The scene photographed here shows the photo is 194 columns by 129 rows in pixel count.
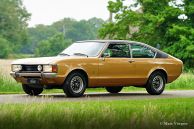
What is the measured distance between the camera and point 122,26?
5616 centimetres

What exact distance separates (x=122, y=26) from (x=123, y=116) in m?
48.4

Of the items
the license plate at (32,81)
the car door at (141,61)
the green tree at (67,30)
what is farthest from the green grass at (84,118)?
the green tree at (67,30)

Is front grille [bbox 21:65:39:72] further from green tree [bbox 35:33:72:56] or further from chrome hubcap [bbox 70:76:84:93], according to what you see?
green tree [bbox 35:33:72:56]

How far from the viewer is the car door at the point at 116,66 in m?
17.4

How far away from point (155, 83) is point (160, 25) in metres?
37.4

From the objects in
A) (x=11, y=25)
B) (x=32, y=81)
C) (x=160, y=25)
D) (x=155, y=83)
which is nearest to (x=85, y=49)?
(x=32, y=81)

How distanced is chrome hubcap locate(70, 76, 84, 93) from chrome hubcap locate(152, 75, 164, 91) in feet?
9.11

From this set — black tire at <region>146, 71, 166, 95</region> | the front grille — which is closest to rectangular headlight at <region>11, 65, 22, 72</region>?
the front grille

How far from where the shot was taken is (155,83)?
61.1ft

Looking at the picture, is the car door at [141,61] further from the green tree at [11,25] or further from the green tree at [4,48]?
the green tree at [11,25]

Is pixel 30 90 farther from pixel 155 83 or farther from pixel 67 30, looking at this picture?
pixel 67 30

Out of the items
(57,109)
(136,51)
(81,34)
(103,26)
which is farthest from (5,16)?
(57,109)

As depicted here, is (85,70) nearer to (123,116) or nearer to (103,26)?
(123,116)

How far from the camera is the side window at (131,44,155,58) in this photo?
18514 millimetres
